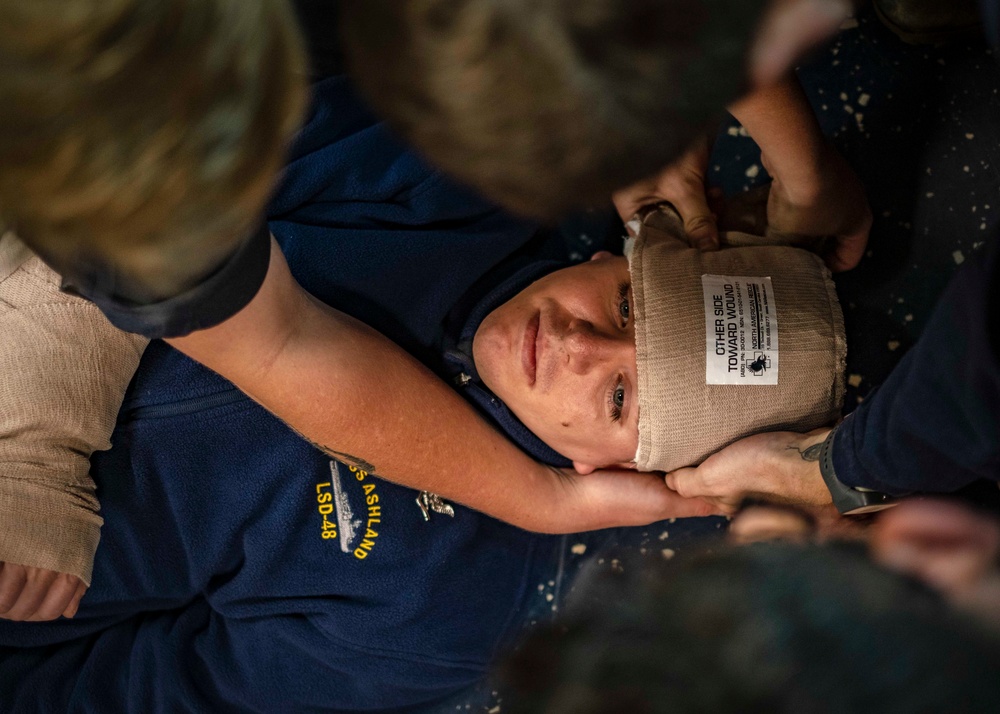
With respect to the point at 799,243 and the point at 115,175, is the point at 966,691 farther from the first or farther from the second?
the point at 799,243

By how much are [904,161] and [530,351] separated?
0.77m

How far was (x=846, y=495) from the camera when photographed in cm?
104

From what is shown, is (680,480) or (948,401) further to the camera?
(680,480)

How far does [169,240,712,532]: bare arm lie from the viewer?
95cm

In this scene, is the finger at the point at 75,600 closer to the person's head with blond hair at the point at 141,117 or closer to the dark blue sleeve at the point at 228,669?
the dark blue sleeve at the point at 228,669

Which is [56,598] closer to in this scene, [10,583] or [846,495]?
[10,583]

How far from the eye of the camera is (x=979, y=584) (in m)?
0.44

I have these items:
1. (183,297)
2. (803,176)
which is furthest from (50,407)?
(803,176)

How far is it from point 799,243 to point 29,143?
1213mm

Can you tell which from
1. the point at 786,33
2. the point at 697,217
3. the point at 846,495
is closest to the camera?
the point at 786,33

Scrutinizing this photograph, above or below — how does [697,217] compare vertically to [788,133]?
below

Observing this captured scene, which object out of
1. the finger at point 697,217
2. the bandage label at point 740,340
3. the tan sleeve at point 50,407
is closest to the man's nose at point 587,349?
the bandage label at point 740,340

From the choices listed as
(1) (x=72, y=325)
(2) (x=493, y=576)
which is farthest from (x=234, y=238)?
(2) (x=493, y=576)

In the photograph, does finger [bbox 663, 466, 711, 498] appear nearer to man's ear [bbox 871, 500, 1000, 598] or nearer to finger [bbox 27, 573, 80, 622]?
man's ear [bbox 871, 500, 1000, 598]
